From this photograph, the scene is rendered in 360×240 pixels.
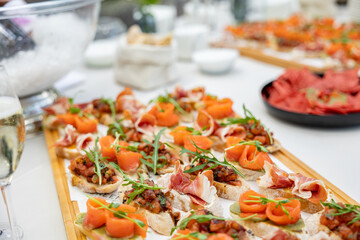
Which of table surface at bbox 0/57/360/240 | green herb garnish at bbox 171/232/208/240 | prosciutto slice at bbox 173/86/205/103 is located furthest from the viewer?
prosciutto slice at bbox 173/86/205/103

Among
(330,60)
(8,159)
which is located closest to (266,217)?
(8,159)

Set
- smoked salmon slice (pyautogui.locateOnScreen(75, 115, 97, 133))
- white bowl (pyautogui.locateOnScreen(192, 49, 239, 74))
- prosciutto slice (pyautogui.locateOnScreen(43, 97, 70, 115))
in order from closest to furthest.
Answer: smoked salmon slice (pyautogui.locateOnScreen(75, 115, 97, 133))
prosciutto slice (pyautogui.locateOnScreen(43, 97, 70, 115))
white bowl (pyautogui.locateOnScreen(192, 49, 239, 74))

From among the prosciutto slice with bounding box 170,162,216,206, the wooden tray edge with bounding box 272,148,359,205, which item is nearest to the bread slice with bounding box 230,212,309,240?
the prosciutto slice with bounding box 170,162,216,206

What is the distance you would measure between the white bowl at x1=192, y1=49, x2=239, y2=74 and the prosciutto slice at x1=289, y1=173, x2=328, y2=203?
54.8 inches

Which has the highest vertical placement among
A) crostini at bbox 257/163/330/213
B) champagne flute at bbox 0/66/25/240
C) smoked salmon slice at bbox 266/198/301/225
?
champagne flute at bbox 0/66/25/240

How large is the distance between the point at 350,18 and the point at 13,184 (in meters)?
3.57

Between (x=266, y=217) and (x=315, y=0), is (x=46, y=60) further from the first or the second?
(x=315, y=0)

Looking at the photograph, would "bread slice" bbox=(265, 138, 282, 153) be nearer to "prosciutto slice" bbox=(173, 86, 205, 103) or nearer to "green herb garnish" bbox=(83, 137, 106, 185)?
"prosciutto slice" bbox=(173, 86, 205, 103)

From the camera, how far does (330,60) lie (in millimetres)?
2484

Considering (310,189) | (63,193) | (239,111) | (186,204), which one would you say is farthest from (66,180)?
(239,111)

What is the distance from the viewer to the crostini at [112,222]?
94 centimetres

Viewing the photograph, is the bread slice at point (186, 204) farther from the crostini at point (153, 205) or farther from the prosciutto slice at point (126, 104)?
the prosciutto slice at point (126, 104)

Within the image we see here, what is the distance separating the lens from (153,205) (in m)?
1.05

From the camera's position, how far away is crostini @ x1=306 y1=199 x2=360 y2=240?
92 centimetres
